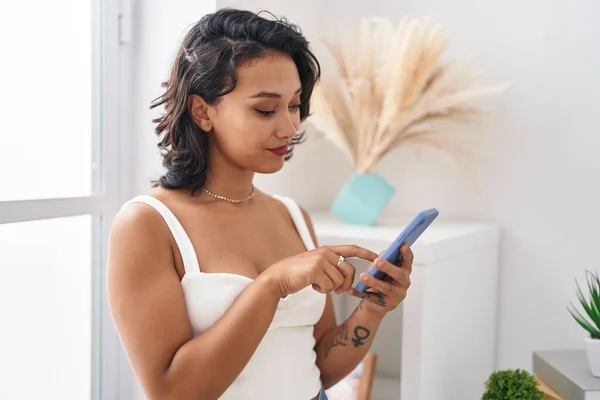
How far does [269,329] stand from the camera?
1031 mm

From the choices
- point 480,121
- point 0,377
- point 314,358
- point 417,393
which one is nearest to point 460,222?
point 480,121

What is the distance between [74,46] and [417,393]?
908mm

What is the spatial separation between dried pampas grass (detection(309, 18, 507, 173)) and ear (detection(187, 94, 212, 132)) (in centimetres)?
48

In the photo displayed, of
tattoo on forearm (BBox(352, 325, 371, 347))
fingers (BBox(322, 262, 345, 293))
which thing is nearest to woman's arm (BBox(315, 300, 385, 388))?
tattoo on forearm (BBox(352, 325, 371, 347))

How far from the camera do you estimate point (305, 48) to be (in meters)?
1.08

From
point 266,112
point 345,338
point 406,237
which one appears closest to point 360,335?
point 345,338

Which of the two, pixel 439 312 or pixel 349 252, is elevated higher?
pixel 349 252

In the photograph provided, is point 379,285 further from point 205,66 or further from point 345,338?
point 205,66

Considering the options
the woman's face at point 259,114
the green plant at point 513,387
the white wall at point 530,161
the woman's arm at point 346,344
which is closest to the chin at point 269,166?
the woman's face at point 259,114

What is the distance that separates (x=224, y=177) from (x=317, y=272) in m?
0.27

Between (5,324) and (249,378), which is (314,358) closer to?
(249,378)

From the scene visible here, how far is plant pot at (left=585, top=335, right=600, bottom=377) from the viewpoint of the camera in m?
1.24

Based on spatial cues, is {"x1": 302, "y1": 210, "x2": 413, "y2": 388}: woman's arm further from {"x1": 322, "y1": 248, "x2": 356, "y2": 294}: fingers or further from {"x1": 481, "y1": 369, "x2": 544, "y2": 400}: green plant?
{"x1": 481, "y1": 369, "x2": 544, "y2": 400}: green plant

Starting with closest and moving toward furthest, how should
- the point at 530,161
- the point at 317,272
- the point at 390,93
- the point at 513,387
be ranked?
the point at 317,272, the point at 513,387, the point at 390,93, the point at 530,161
